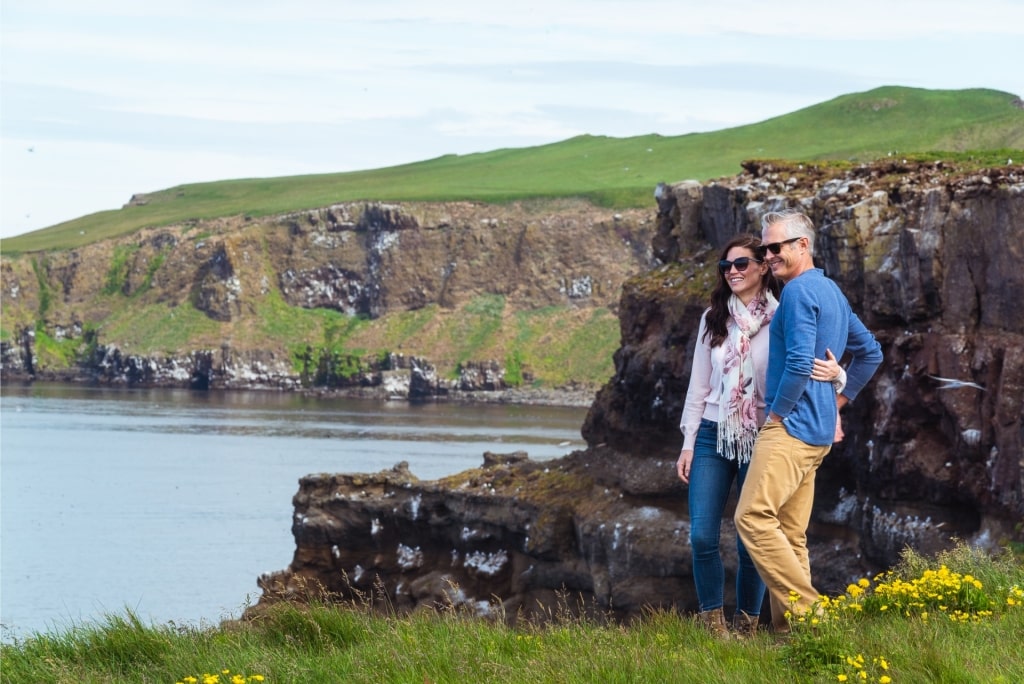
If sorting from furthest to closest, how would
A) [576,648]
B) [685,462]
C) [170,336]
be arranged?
[170,336] → [685,462] → [576,648]

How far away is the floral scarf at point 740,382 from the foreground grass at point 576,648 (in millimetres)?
1272

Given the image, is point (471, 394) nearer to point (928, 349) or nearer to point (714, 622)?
point (928, 349)

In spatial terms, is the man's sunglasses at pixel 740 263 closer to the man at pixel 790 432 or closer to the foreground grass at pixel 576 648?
the man at pixel 790 432

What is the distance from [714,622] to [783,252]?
2602 mm

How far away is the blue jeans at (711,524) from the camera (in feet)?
33.2

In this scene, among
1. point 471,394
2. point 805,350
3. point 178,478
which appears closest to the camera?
point 805,350

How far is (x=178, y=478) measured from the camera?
85.4 meters

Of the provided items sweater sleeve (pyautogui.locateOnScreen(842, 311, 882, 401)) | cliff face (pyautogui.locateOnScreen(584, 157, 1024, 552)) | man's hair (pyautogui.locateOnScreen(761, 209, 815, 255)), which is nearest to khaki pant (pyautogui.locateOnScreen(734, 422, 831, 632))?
sweater sleeve (pyautogui.locateOnScreen(842, 311, 882, 401))

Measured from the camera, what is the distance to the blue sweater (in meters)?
9.45

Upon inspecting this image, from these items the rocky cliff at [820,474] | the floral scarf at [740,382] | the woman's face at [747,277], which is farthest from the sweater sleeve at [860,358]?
the rocky cliff at [820,474]

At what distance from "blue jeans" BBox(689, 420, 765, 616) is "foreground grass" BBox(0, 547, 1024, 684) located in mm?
530

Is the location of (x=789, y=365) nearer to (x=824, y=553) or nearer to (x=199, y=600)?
(x=824, y=553)

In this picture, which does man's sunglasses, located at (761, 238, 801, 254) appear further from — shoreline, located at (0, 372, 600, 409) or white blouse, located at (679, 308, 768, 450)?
shoreline, located at (0, 372, 600, 409)

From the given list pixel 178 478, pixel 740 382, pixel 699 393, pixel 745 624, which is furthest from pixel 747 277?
pixel 178 478
